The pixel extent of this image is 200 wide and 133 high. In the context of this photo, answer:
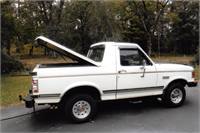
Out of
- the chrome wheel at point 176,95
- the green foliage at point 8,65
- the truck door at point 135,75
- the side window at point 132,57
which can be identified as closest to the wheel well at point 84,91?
the truck door at point 135,75

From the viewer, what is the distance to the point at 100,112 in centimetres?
753

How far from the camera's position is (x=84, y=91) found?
677 centimetres

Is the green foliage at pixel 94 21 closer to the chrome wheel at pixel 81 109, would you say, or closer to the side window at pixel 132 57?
A: the side window at pixel 132 57

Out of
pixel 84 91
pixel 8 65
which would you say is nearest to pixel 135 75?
pixel 84 91

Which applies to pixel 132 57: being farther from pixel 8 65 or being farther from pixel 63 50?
pixel 8 65

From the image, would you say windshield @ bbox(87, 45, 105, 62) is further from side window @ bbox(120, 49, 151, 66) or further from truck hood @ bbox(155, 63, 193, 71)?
truck hood @ bbox(155, 63, 193, 71)

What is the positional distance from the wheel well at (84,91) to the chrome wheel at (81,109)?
0.88ft

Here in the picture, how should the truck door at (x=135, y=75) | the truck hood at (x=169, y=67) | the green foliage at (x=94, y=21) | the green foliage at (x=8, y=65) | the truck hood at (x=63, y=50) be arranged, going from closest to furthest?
the truck hood at (x=63, y=50) < the truck door at (x=135, y=75) < the truck hood at (x=169, y=67) < the green foliage at (x=8, y=65) < the green foliage at (x=94, y=21)

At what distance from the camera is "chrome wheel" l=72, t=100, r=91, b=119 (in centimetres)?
659

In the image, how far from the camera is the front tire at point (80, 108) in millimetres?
6500

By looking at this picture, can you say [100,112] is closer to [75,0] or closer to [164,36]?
[75,0]

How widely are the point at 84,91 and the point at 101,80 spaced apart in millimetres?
523

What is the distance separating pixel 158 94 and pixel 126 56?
4.93 ft

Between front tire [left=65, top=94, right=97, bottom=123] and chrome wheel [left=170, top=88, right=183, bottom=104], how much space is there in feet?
8.22
